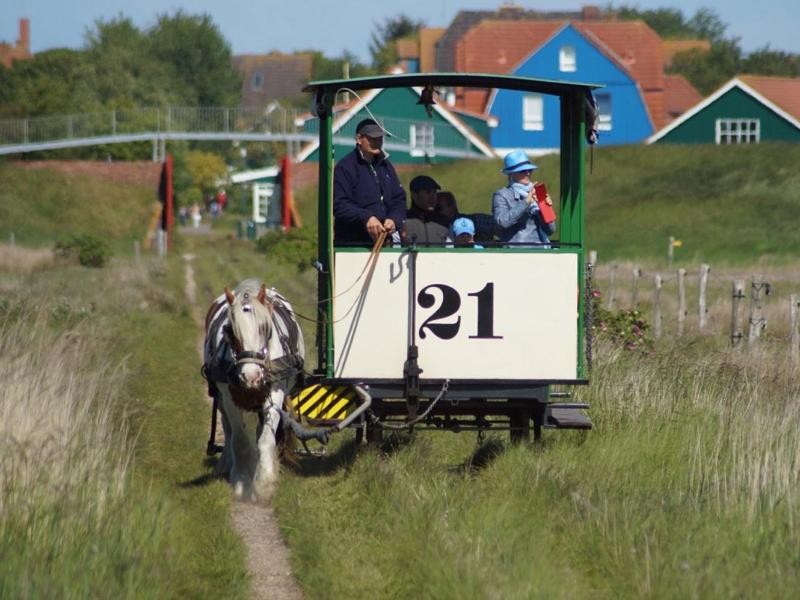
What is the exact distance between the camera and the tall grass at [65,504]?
7.91 metres

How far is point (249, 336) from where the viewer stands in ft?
37.7

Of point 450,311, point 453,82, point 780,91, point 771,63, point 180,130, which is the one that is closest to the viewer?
point 450,311

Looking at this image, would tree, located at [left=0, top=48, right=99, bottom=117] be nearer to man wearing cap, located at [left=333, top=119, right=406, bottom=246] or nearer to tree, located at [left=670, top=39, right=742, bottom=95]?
tree, located at [left=670, top=39, right=742, bottom=95]

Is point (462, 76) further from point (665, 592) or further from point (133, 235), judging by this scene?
point (133, 235)

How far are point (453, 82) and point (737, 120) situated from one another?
2613 inches

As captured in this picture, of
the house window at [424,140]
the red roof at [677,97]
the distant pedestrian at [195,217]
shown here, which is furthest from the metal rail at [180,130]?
the red roof at [677,97]

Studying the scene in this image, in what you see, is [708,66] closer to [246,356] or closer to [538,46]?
[538,46]

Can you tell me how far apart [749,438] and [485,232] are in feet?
8.86

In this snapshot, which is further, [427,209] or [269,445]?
[427,209]

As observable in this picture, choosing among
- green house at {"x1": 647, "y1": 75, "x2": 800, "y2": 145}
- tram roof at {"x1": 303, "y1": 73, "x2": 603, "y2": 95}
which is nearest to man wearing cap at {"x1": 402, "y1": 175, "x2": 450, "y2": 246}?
tram roof at {"x1": 303, "y1": 73, "x2": 603, "y2": 95}

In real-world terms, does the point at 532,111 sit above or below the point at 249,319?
above

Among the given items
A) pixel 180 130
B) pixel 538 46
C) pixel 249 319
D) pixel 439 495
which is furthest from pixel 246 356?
pixel 538 46

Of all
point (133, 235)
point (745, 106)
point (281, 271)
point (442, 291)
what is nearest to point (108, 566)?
point (442, 291)

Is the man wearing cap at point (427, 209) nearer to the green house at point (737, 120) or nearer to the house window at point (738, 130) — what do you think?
the green house at point (737, 120)
